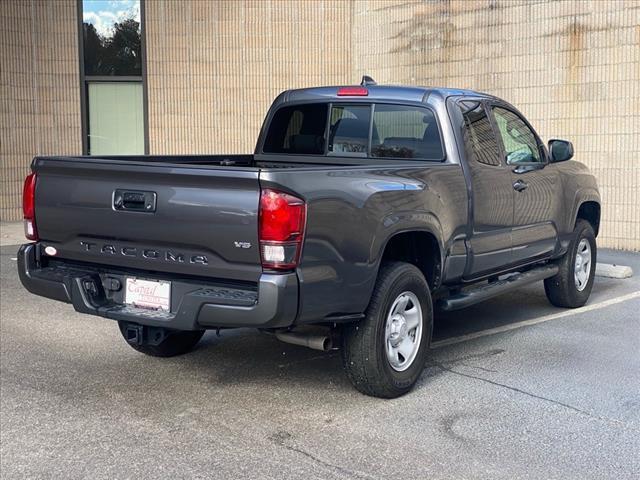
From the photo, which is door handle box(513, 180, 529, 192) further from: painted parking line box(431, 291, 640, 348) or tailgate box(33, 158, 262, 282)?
tailgate box(33, 158, 262, 282)

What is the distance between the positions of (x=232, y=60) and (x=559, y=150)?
7352 mm

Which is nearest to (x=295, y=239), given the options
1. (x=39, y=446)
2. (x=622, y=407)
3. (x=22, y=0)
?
(x=39, y=446)

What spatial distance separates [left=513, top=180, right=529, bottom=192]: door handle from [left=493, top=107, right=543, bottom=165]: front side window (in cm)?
17

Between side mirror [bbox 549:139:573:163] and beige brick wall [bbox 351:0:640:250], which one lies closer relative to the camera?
side mirror [bbox 549:139:573:163]

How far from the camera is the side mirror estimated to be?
6.93 m

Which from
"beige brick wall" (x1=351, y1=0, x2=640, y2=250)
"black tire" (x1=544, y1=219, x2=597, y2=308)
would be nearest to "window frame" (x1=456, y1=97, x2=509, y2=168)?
"black tire" (x1=544, y1=219, x2=597, y2=308)

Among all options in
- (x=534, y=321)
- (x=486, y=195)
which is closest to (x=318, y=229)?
(x=486, y=195)

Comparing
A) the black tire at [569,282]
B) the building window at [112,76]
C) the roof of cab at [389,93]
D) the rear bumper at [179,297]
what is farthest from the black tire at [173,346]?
the building window at [112,76]

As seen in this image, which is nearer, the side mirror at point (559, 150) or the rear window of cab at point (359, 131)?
the rear window of cab at point (359, 131)

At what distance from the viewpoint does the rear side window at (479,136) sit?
588cm

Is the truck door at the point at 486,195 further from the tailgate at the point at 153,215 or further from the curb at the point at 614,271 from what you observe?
the curb at the point at 614,271

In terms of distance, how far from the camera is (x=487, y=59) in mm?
11430

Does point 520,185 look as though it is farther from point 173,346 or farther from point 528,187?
point 173,346

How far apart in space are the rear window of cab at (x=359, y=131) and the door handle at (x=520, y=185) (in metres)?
0.95
